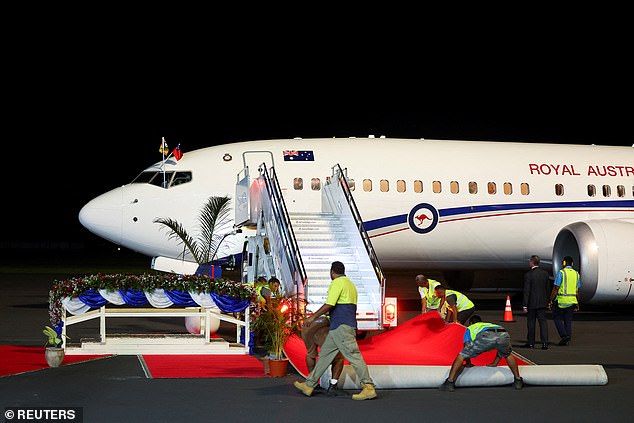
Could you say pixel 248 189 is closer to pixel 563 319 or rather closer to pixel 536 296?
pixel 536 296

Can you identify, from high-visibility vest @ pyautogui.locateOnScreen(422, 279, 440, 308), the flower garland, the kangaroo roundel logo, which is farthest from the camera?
the kangaroo roundel logo

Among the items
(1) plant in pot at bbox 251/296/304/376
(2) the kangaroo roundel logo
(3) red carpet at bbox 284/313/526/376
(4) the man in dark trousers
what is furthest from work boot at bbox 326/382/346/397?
(2) the kangaroo roundel logo

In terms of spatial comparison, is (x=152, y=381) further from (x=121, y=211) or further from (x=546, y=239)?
(x=546, y=239)

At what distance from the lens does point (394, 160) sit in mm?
23422

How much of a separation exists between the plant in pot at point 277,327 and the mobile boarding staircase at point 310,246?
2.25 feet

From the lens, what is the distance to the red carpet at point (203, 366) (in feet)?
42.9

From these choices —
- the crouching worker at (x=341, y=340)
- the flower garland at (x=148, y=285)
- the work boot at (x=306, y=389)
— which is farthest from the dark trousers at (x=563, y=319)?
the work boot at (x=306, y=389)

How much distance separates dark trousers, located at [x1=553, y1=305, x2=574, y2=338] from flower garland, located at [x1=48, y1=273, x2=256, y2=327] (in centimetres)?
573

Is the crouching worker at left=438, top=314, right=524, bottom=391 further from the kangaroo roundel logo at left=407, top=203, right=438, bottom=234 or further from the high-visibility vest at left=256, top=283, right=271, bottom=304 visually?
the kangaroo roundel logo at left=407, top=203, right=438, bottom=234

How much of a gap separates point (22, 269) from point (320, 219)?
28.3 metres

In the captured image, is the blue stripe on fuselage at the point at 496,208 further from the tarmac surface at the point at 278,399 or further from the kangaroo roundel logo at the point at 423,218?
the tarmac surface at the point at 278,399

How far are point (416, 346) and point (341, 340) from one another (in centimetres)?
390

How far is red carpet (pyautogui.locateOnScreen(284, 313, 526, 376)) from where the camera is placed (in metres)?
13.6

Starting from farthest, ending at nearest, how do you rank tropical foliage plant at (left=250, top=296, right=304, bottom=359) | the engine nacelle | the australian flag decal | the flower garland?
Answer: the australian flag decal → the engine nacelle → the flower garland → tropical foliage plant at (left=250, top=296, right=304, bottom=359)
